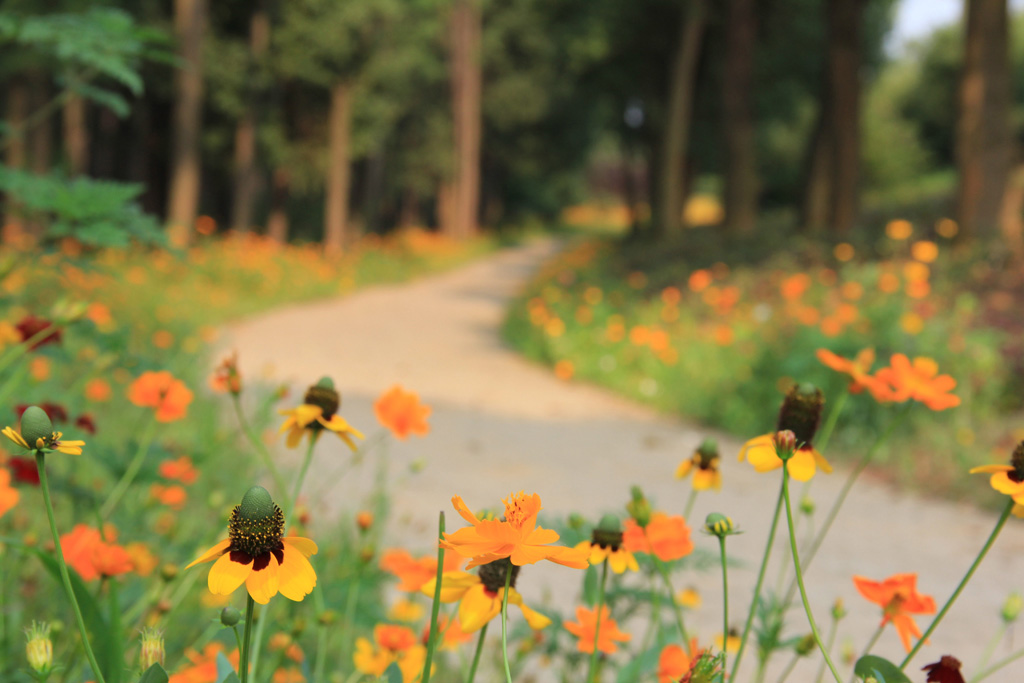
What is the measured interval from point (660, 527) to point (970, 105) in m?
7.74

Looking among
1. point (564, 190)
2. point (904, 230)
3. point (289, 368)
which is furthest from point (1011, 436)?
point (564, 190)

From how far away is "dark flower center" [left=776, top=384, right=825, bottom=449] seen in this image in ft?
3.11

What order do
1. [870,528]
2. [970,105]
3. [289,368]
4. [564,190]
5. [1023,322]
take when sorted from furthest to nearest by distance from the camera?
[564,190]
[970,105]
[289,368]
[1023,322]
[870,528]

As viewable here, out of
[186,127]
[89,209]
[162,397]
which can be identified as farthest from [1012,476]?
[186,127]

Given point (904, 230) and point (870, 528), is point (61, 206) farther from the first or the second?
point (904, 230)

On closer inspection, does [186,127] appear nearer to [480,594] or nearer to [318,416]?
[318,416]

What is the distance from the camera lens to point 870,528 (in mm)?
3428

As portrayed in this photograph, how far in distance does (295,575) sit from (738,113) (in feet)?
38.7

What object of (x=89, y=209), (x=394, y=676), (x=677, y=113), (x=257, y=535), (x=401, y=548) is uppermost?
(x=677, y=113)

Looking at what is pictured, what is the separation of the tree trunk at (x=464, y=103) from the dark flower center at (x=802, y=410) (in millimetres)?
19213

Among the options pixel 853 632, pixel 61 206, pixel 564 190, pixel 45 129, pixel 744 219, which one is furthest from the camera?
pixel 564 190

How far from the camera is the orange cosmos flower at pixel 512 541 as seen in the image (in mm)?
600

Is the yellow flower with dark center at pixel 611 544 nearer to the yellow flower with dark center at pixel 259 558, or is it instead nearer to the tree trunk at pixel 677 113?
the yellow flower with dark center at pixel 259 558

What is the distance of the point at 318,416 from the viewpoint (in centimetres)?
97
